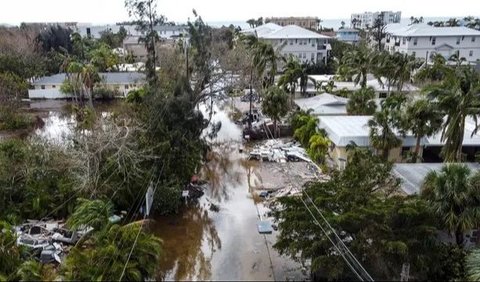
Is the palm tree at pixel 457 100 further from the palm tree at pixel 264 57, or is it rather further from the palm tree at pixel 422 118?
the palm tree at pixel 264 57

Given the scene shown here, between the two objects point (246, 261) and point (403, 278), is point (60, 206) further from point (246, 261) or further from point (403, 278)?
point (403, 278)

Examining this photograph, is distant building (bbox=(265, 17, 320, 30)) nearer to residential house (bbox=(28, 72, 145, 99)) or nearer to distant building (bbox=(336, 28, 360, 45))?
distant building (bbox=(336, 28, 360, 45))

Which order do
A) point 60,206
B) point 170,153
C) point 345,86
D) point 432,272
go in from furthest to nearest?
point 345,86 < point 170,153 < point 60,206 < point 432,272

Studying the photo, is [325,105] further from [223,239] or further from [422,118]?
[223,239]

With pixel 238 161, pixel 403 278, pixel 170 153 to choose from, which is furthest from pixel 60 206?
pixel 403 278

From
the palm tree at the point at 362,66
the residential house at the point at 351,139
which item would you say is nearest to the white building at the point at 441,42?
the palm tree at the point at 362,66
